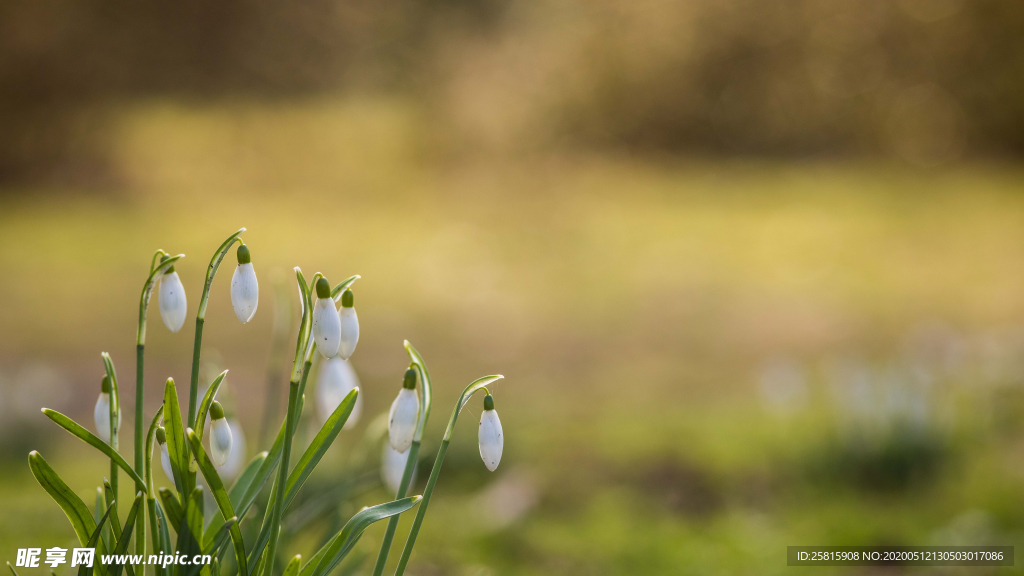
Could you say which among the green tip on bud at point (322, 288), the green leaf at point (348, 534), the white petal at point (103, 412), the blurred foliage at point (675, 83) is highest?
the blurred foliage at point (675, 83)

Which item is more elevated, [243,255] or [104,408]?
[243,255]

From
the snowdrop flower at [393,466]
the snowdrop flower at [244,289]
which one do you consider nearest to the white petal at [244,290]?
the snowdrop flower at [244,289]

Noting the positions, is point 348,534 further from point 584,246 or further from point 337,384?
point 584,246

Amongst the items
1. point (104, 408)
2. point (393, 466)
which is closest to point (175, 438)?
point (104, 408)

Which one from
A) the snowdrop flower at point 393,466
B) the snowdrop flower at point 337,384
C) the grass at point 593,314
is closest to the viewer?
the snowdrop flower at point 337,384

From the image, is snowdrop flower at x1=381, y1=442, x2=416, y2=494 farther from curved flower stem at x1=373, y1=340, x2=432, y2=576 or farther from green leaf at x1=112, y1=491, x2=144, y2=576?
green leaf at x1=112, y1=491, x2=144, y2=576

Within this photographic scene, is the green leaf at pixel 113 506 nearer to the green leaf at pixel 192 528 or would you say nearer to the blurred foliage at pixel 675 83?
the green leaf at pixel 192 528

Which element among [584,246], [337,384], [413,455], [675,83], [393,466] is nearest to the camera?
[413,455]
